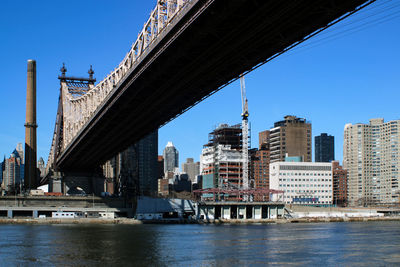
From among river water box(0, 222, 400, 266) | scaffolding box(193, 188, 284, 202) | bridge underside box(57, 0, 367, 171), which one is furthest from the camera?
scaffolding box(193, 188, 284, 202)

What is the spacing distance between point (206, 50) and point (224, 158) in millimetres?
141460

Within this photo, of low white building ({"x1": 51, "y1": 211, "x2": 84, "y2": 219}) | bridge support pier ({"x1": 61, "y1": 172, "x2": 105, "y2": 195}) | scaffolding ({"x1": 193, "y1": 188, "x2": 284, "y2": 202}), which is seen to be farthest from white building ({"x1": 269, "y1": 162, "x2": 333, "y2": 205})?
low white building ({"x1": 51, "y1": 211, "x2": 84, "y2": 219})

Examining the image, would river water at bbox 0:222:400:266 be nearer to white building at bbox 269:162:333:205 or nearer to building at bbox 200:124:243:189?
white building at bbox 269:162:333:205

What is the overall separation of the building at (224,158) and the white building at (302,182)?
14.2 metres

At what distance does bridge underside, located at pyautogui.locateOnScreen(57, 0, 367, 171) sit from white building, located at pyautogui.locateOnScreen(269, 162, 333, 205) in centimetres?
10230

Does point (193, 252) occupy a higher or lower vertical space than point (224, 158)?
lower

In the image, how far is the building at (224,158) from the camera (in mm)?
185038

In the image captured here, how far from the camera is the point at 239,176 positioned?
609 feet

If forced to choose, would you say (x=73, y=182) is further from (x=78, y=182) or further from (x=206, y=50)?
(x=206, y=50)

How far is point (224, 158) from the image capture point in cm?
18538

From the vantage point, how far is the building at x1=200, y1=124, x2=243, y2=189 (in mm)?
185038

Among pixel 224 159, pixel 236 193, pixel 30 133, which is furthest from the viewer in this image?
pixel 224 159

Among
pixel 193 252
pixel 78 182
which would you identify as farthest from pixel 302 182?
pixel 193 252

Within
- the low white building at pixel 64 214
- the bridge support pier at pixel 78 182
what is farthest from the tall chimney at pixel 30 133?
the low white building at pixel 64 214
